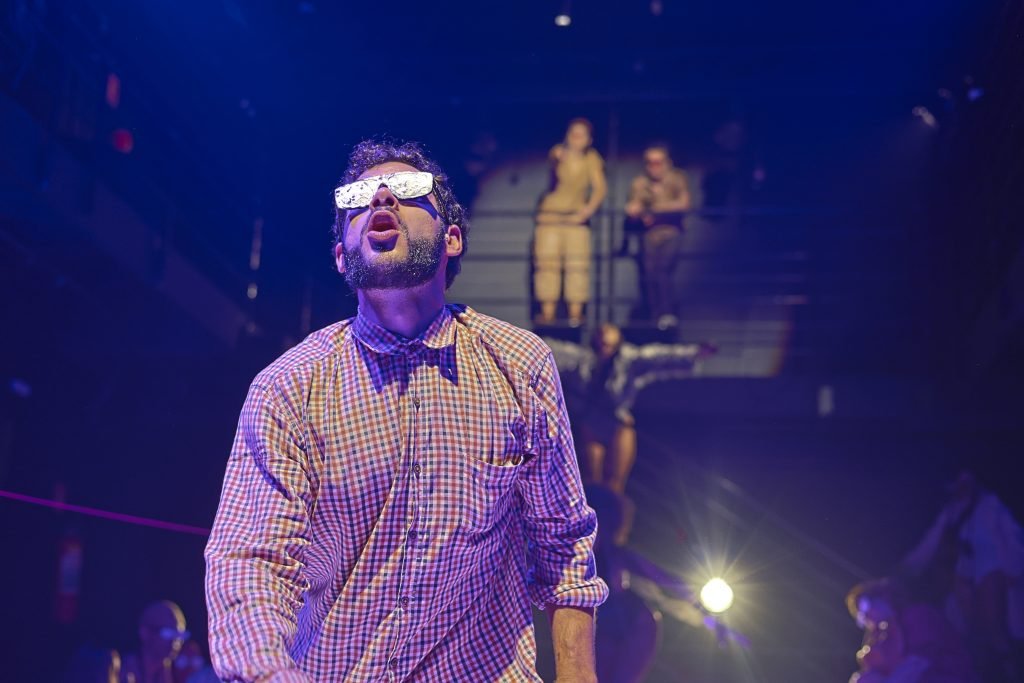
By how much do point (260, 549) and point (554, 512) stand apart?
2.15ft

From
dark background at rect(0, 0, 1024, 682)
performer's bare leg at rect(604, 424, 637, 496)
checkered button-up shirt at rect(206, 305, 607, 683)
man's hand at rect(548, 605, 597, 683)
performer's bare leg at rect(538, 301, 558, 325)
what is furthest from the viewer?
performer's bare leg at rect(538, 301, 558, 325)

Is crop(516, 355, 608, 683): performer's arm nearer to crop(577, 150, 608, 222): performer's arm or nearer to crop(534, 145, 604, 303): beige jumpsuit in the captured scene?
crop(534, 145, 604, 303): beige jumpsuit

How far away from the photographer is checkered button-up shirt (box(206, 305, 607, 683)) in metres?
1.90

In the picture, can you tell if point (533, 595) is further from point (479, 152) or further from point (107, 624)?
point (479, 152)

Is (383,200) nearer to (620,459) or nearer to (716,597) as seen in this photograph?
(716,597)

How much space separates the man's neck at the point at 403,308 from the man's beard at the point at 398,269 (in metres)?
0.02

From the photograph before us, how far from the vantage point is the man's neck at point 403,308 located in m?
2.07

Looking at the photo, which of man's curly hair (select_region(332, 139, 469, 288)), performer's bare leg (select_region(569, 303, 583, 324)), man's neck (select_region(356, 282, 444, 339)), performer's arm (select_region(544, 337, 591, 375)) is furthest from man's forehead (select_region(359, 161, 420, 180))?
performer's bare leg (select_region(569, 303, 583, 324))

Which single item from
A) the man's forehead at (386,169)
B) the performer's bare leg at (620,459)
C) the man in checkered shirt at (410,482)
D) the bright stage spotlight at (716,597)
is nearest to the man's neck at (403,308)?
the man in checkered shirt at (410,482)

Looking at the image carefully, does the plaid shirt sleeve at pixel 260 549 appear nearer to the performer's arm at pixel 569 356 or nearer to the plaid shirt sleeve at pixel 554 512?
the plaid shirt sleeve at pixel 554 512

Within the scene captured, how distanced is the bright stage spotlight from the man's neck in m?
4.67

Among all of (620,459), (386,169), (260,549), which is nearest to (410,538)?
(260,549)

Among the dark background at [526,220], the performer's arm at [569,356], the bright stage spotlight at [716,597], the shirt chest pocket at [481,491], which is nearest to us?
the shirt chest pocket at [481,491]

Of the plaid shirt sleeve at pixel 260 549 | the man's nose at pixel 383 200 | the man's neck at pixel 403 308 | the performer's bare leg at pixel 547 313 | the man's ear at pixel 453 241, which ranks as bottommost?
the plaid shirt sleeve at pixel 260 549
